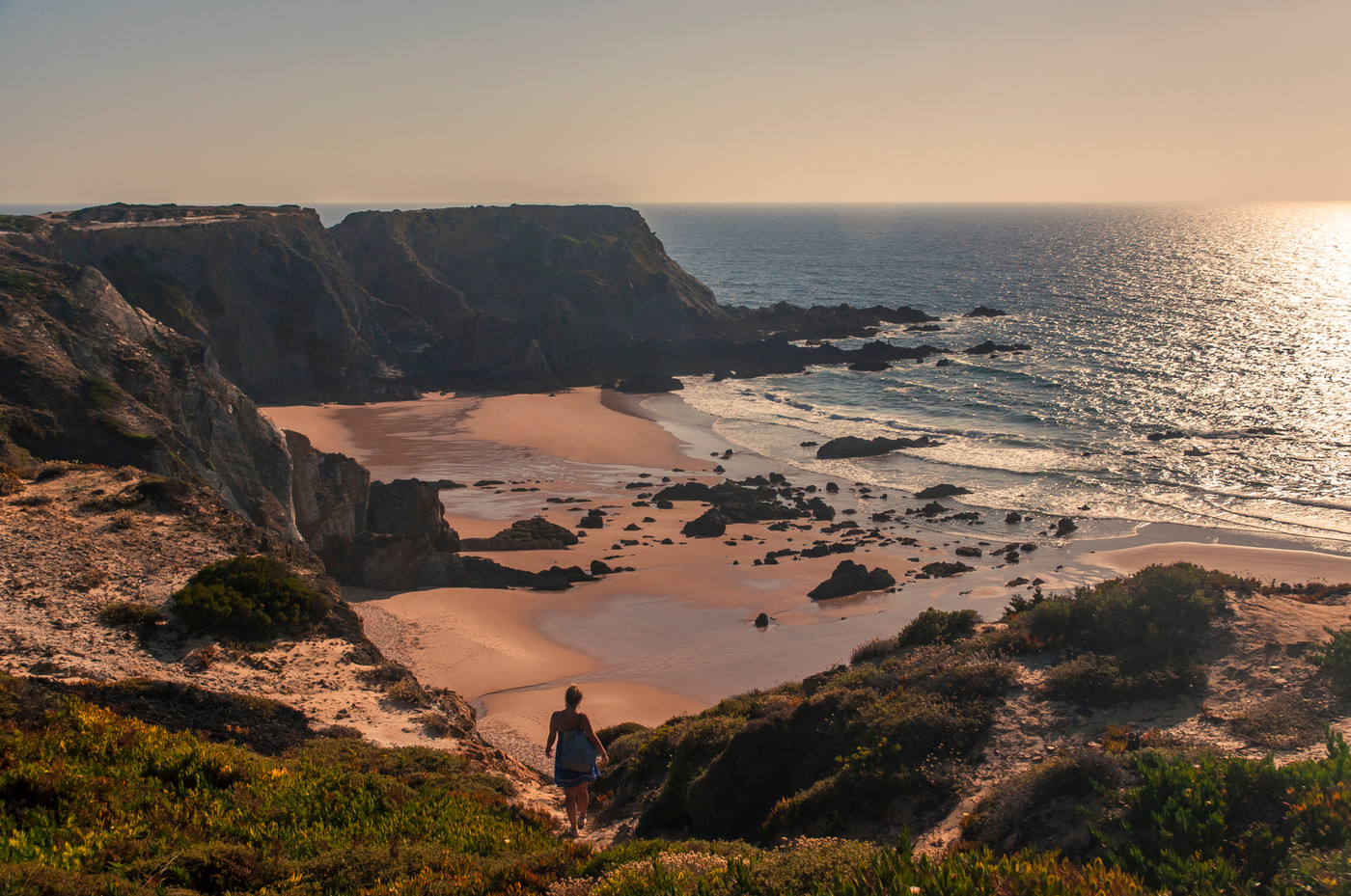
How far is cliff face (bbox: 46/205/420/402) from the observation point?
50156mm

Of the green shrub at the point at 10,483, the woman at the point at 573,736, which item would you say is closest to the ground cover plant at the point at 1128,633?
the woman at the point at 573,736

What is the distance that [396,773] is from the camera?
9.30m

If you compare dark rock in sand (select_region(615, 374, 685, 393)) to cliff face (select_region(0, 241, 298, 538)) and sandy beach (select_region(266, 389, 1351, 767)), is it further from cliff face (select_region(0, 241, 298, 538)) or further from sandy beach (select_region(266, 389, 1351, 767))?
cliff face (select_region(0, 241, 298, 538))

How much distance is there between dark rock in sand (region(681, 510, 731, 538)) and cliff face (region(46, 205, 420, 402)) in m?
34.5

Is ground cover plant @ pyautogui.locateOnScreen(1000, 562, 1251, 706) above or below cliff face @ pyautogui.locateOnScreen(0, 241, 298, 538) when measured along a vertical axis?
below

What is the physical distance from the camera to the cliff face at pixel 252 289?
50156 millimetres

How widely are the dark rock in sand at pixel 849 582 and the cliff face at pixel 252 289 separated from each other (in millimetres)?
41582

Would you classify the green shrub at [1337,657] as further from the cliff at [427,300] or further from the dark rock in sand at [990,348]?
the dark rock in sand at [990,348]

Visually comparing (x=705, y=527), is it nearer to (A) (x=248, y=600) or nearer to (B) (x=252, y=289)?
(A) (x=248, y=600)

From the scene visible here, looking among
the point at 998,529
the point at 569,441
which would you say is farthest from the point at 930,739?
the point at 569,441

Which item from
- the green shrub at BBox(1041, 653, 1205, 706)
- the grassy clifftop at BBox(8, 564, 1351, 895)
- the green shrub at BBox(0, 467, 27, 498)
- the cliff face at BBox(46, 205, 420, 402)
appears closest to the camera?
the grassy clifftop at BBox(8, 564, 1351, 895)

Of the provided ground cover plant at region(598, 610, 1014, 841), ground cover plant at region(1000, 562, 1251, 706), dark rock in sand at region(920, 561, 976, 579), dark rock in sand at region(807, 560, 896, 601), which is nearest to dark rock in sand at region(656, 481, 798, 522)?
dark rock in sand at region(920, 561, 976, 579)

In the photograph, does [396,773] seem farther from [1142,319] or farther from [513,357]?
[1142,319]

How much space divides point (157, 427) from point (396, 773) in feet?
51.8
